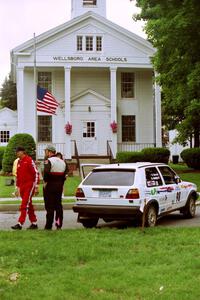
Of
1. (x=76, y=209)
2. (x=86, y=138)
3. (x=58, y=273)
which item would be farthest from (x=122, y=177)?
(x=86, y=138)

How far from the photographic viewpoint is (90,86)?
34.8 metres

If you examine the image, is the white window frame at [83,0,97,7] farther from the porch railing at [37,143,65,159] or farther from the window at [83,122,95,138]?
the porch railing at [37,143,65,159]

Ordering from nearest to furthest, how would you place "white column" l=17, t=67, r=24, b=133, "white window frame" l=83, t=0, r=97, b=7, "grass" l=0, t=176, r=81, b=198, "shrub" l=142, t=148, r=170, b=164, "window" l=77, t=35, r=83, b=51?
"grass" l=0, t=176, r=81, b=198
"shrub" l=142, t=148, r=170, b=164
"white column" l=17, t=67, r=24, b=133
"window" l=77, t=35, r=83, b=51
"white window frame" l=83, t=0, r=97, b=7

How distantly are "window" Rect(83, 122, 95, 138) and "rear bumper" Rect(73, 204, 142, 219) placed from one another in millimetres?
22266

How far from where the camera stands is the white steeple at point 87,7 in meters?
36.7

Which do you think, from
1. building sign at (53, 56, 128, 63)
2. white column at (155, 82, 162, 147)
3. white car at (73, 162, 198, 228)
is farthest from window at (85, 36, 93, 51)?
white car at (73, 162, 198, 228)

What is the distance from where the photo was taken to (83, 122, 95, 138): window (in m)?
34.1

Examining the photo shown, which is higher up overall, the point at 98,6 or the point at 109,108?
the point at 98,6

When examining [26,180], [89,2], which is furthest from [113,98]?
[26,180]

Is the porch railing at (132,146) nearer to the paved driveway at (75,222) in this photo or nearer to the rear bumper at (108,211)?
the paved driveway at (75,222)

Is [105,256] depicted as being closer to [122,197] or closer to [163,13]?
[122,197]

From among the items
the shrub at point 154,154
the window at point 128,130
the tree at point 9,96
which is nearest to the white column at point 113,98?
the window at point 128,130

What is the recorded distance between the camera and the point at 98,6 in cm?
3719

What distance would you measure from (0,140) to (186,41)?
16876mm
